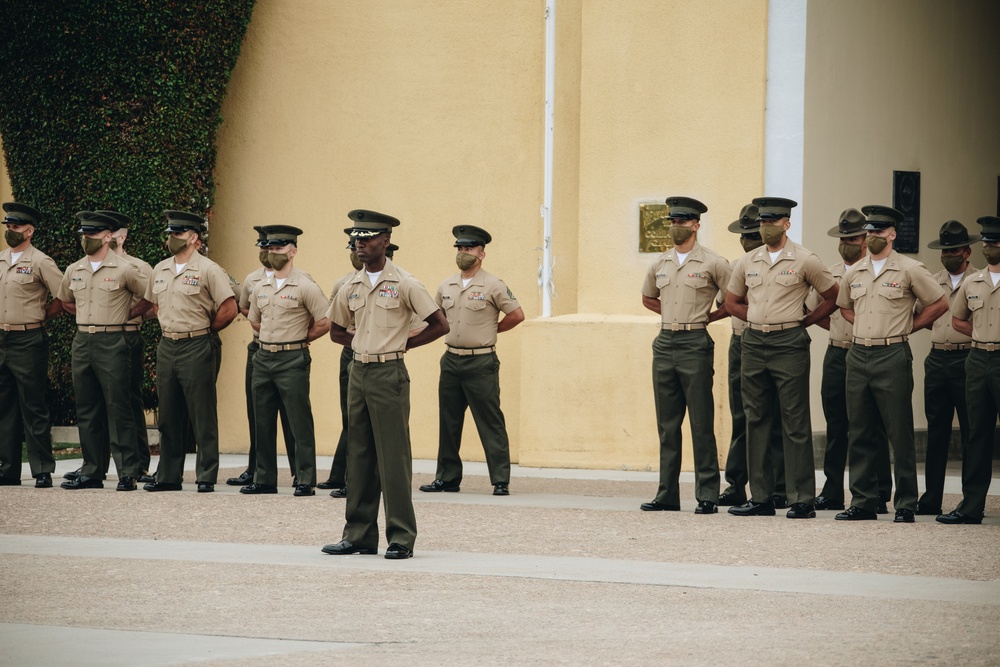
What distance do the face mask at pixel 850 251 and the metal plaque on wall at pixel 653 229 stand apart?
142 inches

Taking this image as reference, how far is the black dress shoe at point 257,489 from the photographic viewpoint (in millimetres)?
13445

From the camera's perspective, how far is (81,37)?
695 inches

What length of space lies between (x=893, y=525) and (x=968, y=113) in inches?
349

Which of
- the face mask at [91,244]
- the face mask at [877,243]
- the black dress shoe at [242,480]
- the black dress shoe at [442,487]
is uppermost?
the face mask at [877,243]

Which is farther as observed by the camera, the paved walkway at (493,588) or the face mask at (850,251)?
the face mask at (850,251)

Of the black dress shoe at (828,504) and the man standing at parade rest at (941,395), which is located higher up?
the man standing at parade rest at (941,395)

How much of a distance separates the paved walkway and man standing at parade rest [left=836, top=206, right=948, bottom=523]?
35 centimetres

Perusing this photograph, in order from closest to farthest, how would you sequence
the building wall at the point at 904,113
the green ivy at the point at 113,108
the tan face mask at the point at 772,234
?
the tan face mask at the point at 772,234 → the building wall at the point at 904,113 → the green ivy at the point at 113,108

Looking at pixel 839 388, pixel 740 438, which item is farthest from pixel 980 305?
pixel 740 438

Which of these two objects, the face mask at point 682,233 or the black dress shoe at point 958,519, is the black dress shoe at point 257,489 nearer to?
the face mask at point 682,233

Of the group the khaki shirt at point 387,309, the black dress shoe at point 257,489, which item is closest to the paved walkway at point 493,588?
the black dress shoe at point 257,489

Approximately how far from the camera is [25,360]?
1384 centimetres

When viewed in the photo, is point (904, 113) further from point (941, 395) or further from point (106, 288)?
point (106, 288)

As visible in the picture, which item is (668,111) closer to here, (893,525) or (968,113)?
(968,113)
